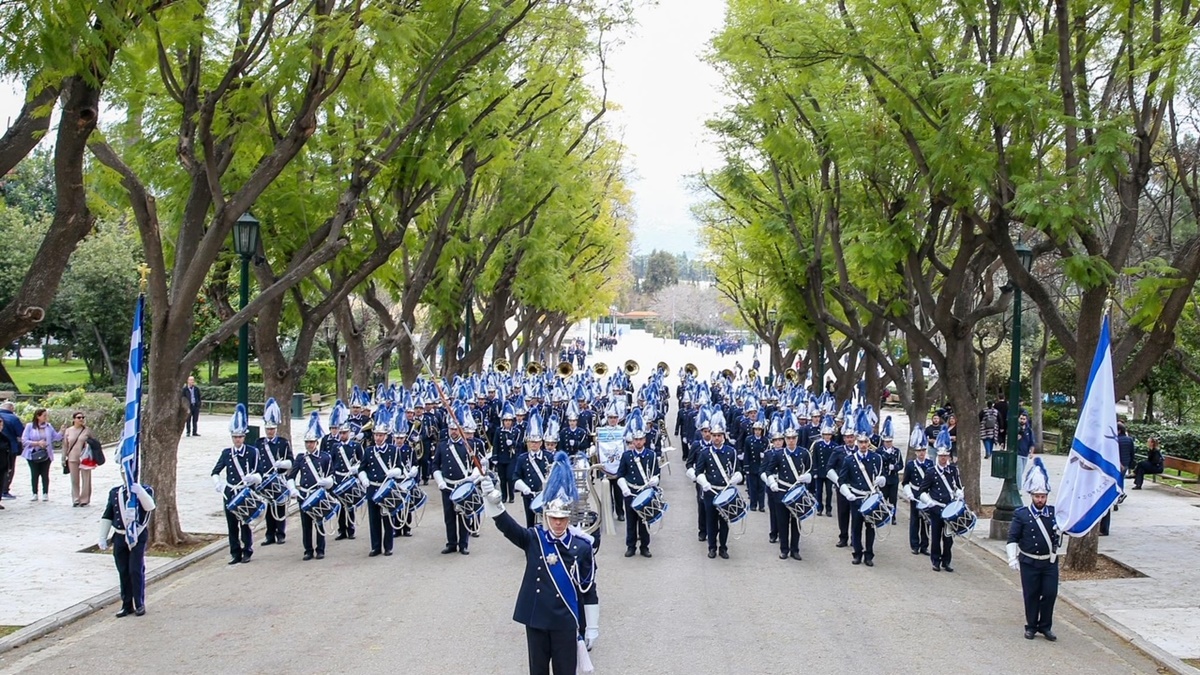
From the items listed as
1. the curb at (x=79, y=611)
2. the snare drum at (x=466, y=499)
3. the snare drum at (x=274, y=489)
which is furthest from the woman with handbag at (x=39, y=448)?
the snare drum at (x=466, y=499)

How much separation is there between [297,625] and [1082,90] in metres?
11.2

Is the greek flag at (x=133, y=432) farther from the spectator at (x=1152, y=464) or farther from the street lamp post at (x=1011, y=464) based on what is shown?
the spectator at (x=1152, y=464)

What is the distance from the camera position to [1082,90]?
14305 millimetres

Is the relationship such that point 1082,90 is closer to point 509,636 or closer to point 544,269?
point 509,636

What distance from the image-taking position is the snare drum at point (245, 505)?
13891mm

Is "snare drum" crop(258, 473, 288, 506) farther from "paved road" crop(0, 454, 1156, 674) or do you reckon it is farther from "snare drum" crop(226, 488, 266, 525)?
"paved road" crop(0, 454, 1156, 674)

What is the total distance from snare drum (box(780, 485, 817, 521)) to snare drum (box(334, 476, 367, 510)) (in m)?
5.59

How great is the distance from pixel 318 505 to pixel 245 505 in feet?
2.97

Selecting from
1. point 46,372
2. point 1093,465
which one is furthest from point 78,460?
point 46,372

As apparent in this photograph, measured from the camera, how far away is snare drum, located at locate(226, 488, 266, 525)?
13.9 metres

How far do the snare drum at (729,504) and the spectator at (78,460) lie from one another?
9.93 meters

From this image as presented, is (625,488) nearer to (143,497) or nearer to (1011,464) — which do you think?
(143,497)

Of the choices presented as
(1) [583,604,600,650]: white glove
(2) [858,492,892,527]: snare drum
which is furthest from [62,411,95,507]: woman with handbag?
(1) [583,604,600,650]: white glove

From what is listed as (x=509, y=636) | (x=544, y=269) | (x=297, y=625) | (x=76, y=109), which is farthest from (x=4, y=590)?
(x=544, y=269)
